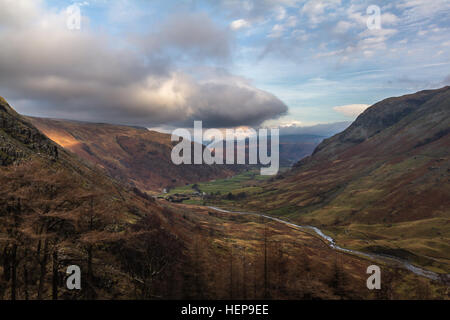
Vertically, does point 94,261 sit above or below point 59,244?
below

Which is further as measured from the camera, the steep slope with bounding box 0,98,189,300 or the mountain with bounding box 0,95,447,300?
the mountain with bounding box 0,95,447,300

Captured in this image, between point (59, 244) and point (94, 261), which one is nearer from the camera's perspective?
point (59, 244)

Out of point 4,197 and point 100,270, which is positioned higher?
point 4,197

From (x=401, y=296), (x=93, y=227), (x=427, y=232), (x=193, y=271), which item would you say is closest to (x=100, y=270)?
(x=93, y=227)

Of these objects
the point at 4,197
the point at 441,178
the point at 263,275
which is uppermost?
the point at 441,178

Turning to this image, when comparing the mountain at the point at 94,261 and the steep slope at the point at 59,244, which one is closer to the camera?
the steep slope at the point at 59,244

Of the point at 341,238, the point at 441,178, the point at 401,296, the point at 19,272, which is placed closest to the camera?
the point at 19,272

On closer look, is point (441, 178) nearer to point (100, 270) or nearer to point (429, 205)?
point (429, 205)
